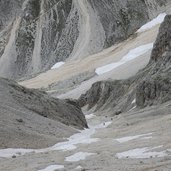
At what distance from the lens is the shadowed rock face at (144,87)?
51353 mm

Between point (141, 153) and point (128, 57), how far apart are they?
71936mm

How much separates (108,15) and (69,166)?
101 metres

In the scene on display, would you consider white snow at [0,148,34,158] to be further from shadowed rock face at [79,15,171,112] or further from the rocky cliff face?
the rocky cliff face

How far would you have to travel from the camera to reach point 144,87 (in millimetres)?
54719

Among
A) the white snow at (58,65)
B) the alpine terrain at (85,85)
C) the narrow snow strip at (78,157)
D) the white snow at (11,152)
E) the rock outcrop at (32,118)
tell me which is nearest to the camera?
the narrow snow strip at (78,157)

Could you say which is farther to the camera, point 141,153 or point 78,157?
point 78,157

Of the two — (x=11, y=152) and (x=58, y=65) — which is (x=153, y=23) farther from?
(x=11, y=152)

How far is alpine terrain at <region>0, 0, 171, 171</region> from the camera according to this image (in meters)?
27.2

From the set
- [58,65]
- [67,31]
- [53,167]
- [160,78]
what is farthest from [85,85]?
[53,167]

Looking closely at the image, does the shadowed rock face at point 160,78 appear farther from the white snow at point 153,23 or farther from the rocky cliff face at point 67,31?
the rocky cliff face at point 67,31

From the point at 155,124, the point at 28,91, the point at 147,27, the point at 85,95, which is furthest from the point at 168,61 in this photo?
the point at 147,27

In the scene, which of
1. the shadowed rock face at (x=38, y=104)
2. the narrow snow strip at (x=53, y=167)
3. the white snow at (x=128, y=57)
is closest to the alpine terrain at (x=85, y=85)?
the narrow snow strip at (x=53, y=167)

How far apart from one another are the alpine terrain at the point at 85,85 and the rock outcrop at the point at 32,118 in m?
0.12

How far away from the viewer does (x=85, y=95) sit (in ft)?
269
